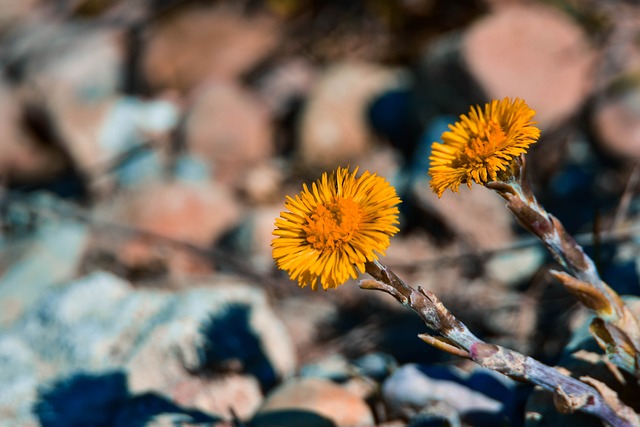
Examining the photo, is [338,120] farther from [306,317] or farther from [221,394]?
[221,394]

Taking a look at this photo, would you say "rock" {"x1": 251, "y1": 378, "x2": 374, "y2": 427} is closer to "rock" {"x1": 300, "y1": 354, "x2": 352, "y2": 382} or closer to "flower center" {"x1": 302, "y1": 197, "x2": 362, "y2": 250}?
"rock" {"x1": 300, "y1": 354, "x2": 352, "y2": 382}

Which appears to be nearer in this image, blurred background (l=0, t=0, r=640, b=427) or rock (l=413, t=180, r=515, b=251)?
blurred background (l=0, t=0, r=640, b=427)

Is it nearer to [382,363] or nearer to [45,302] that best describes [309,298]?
[382,363]

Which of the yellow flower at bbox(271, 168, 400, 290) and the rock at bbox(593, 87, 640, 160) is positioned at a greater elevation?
the rock at bbox(593, 87, 640, 160)

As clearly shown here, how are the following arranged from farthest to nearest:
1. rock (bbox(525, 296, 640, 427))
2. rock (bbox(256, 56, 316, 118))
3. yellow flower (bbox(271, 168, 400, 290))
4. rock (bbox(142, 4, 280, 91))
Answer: rock (bbox(142, 4, 280, 91))
rock (bbox(256, 56, 316, 118))
rock (bbox(525, 296, 640, 427))
yellow flower (bbox(271, 168, 400, 290))

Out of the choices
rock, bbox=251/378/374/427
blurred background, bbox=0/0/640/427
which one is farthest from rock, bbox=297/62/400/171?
rock, bbox=251/378/374/427

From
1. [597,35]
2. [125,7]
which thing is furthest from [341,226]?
[125,7]
